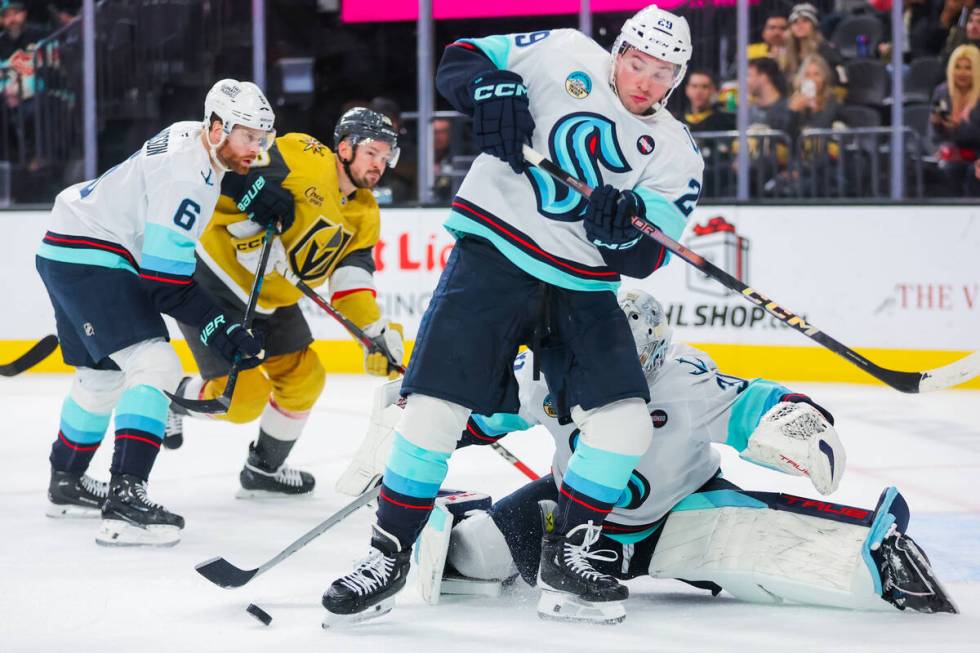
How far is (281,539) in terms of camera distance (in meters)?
3.02

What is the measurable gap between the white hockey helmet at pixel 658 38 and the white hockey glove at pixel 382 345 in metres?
1.35

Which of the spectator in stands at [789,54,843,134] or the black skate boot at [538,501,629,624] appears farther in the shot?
the spectator in stands at [789,54,843,134]

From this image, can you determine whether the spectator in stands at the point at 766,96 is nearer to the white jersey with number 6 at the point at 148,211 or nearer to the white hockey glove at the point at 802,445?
the white jersey with number 6 at the point at 148,211

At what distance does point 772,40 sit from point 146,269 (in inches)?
150

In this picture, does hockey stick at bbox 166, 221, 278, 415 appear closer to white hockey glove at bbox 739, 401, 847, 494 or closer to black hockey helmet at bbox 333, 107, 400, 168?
black hockey helmet at bbox 333, 107, 400, 168

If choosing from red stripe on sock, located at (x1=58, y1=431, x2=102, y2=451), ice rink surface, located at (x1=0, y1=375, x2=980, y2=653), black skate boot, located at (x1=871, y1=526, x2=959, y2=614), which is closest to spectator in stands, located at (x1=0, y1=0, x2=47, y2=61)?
ice rink surface, located at (x1=0, y1=375, x2=980, y2=653)

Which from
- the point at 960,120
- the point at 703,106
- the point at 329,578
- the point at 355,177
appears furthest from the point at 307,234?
the point at 960,120

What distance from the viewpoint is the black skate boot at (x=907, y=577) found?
7.27ft

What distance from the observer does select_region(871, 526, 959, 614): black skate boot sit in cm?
222

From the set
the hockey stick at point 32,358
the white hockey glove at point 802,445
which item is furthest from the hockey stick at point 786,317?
the hockey stick at point 32,358

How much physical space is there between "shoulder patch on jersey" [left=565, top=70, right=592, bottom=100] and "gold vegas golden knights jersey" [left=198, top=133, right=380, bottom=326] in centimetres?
123

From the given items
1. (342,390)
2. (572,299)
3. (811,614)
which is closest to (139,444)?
(572,299)

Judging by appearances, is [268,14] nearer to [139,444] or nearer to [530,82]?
[139,444]

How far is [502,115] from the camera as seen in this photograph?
7.38ft
